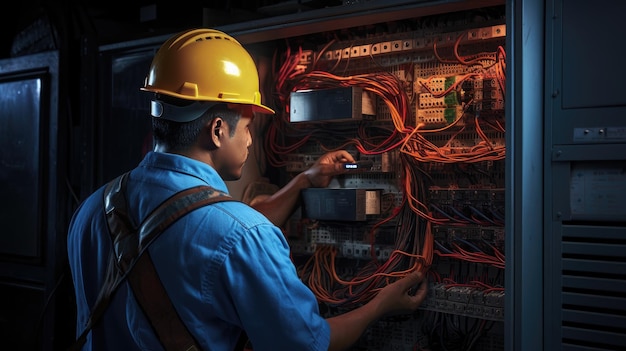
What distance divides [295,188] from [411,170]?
0.45 m

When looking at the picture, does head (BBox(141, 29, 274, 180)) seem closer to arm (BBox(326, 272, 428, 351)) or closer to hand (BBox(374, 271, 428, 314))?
arm (BBox(326, 272, 428, 351))

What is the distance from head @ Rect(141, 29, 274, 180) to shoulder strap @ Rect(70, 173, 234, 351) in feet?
0.45

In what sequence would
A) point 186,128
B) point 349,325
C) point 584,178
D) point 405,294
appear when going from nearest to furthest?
point 186,128
point 349,325
point 584,178
point 405,294

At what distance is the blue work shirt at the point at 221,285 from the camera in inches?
46.5

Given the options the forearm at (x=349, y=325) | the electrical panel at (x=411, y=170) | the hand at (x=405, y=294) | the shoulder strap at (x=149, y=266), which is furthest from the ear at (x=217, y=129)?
the electrical panel at (x=411, y=170)

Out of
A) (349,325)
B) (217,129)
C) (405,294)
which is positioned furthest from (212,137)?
(405,294)

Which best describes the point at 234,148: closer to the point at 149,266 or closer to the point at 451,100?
the point at 149,266

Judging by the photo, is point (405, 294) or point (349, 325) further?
point (405, 294)

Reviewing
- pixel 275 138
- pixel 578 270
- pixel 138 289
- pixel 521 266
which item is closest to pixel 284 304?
pixel 138 289

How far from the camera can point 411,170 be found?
82.5 inches

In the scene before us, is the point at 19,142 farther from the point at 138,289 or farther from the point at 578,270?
the point at 578,270

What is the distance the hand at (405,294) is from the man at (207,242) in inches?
4.6

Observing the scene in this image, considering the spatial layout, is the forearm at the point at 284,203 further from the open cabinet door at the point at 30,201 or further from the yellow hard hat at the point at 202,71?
the open cabinet door at the point at 30,201

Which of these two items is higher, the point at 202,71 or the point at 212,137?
the point at 202,71
